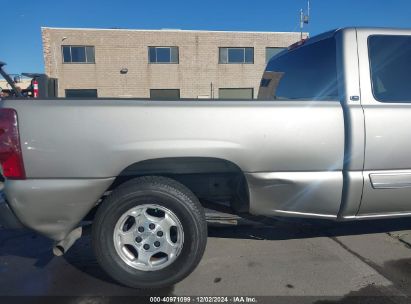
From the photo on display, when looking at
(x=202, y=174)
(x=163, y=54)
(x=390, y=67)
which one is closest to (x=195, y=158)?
(x=202, y=174)

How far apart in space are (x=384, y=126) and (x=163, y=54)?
29089 mm

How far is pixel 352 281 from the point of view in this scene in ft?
9.74

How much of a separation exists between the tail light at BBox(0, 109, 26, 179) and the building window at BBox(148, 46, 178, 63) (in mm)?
28940

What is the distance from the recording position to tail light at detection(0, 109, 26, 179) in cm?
252

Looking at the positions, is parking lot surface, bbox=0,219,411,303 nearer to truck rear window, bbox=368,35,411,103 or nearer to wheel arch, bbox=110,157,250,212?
wheel arch, bbox=110,157,250,212

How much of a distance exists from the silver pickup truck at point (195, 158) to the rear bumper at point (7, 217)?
0.4 inches

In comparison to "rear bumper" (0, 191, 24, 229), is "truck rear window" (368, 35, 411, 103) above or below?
above

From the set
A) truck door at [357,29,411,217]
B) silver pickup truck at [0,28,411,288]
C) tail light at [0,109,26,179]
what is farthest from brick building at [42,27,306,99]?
tail light at [0,109,26,179]

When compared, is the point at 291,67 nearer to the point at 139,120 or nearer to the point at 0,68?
the point at 139,120

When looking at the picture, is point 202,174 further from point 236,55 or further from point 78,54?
point 78,54

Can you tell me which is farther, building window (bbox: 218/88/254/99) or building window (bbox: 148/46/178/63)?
building window (bbox: 218/88/254/99)

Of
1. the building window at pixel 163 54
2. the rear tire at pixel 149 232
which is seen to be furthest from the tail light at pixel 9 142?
the building window at pixel 163 54

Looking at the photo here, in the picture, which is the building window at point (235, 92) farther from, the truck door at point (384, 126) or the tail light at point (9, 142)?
the tail light at point (9, 142)

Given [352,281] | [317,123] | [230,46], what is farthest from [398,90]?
[230,46]
